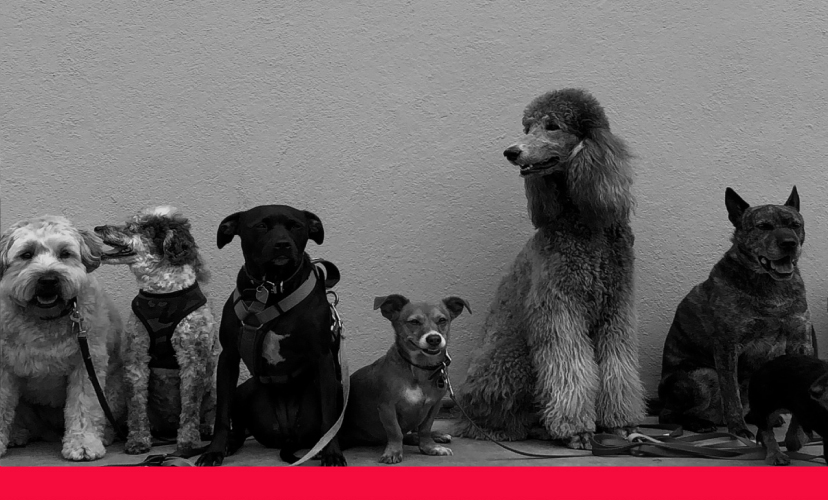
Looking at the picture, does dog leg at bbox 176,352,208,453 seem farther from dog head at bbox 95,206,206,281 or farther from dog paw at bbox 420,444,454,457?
dog paw at bbox 420,444,454,457

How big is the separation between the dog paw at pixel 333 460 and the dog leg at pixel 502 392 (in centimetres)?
89

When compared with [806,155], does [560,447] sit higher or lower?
lower

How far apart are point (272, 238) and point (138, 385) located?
1.03 meters

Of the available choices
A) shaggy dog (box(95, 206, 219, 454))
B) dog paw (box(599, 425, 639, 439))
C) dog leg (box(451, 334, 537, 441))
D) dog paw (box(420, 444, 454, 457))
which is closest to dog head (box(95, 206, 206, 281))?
shaggy dog (box(95, 206, 219, 454))

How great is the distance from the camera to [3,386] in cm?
358

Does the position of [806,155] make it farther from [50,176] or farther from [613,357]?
[50,176]

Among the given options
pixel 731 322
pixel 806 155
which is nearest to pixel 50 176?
pixel 731 322

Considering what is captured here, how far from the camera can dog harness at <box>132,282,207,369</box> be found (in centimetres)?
367

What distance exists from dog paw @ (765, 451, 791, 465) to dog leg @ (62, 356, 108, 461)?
113 inches

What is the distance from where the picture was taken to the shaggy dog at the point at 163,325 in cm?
368

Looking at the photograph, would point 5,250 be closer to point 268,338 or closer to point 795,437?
point 268,338

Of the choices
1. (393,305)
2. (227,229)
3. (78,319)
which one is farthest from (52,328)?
(393,305)

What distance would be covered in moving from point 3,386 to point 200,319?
0.90 meters

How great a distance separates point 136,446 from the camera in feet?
12.0
